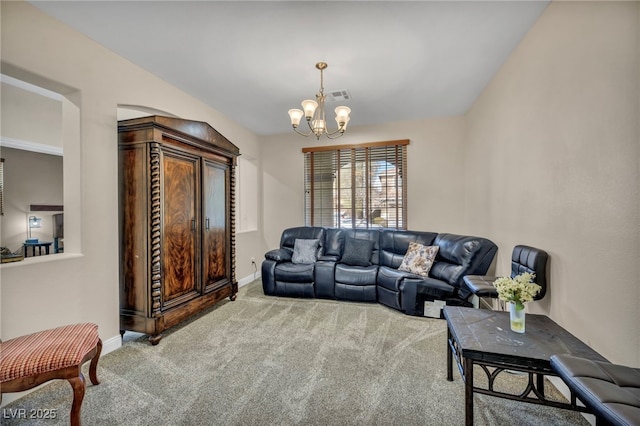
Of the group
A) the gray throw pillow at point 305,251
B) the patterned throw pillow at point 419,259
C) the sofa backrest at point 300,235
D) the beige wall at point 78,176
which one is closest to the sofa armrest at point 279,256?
the gray throw pillow at point 305,251

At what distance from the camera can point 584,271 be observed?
1647mm

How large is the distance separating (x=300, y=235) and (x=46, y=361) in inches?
136

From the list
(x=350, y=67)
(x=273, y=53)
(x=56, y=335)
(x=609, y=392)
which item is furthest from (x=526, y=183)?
(x=56, y=335)

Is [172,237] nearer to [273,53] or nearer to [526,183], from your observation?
[273,53]

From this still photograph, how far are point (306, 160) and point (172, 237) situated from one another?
293cm

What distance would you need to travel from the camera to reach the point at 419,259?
146 inches

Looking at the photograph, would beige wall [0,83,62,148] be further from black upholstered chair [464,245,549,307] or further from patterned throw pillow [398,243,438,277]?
black upholstered chair [464,245,549,307]

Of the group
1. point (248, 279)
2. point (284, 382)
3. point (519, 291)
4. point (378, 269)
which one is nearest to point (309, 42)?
point (519, 291)

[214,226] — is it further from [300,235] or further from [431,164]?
[431,164]

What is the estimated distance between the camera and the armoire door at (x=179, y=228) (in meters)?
2.65

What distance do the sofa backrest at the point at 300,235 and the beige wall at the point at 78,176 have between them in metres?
2.59

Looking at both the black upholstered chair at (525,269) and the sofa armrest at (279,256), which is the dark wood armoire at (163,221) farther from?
the black upholstered chair at (525,269)

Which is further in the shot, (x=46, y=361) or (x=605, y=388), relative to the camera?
(x=46, y=361)

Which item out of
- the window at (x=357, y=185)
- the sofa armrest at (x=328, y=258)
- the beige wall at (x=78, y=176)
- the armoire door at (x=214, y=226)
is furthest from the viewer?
the window at (x=357, y=185)
